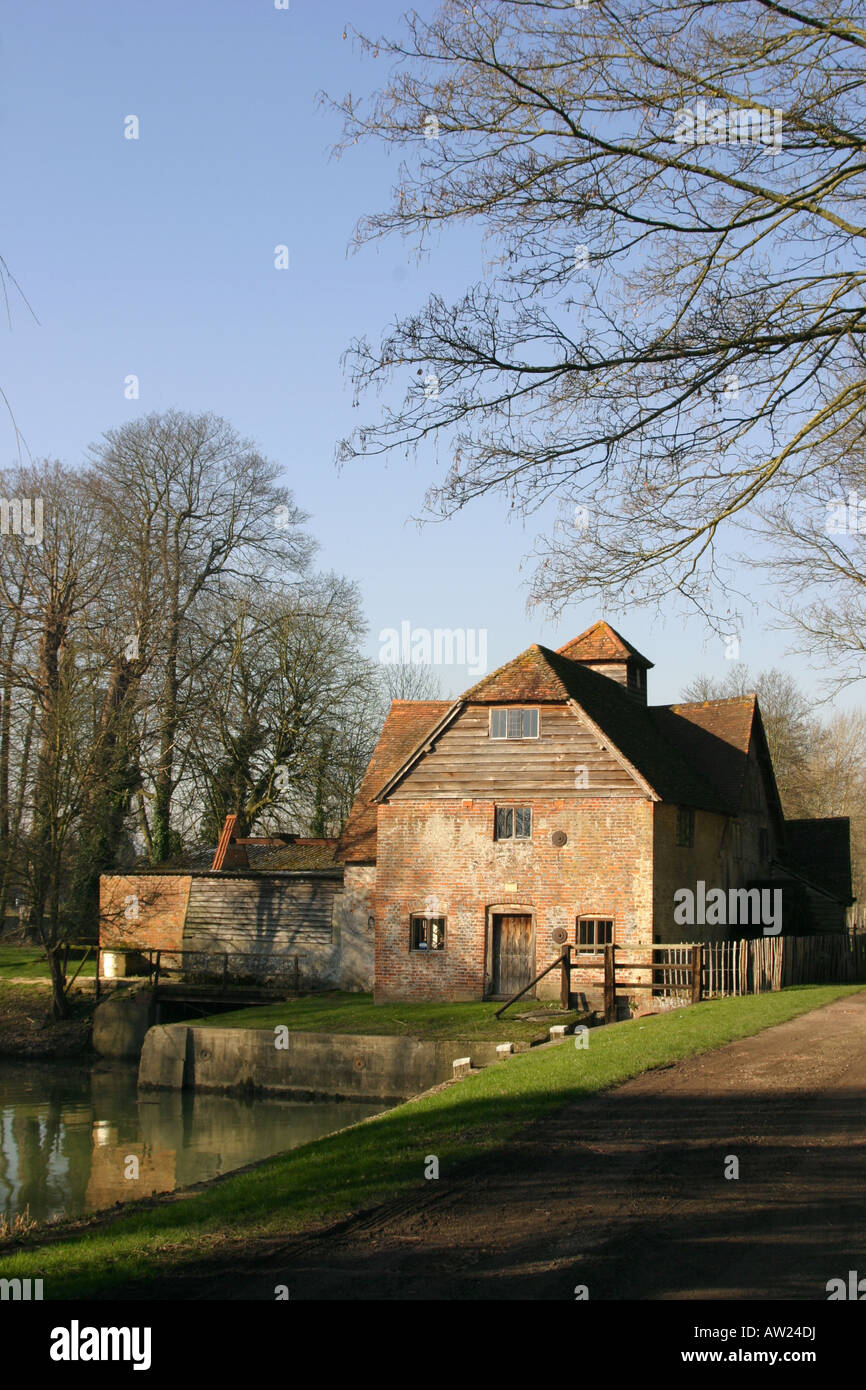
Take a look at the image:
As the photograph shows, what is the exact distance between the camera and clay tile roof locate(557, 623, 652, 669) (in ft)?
120

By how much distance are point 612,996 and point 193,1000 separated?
1286 centimetres

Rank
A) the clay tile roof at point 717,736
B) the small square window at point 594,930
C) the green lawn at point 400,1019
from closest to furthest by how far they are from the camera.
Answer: the green lawn at point 400,1019, the small square window at point 594,930, the clay tile roof at point 717,736

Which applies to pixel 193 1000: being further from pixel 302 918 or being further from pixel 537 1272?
pixel 537 1272

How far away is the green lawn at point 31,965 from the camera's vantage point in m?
36.2

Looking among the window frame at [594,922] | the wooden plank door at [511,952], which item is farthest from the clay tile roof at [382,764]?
the window frame at [594,922]

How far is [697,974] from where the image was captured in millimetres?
24297

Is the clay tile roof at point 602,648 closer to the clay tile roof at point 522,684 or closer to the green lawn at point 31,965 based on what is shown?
the clay tile roof at point 522,684

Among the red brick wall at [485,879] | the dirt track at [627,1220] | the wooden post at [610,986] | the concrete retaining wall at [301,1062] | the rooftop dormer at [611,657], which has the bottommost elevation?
the concrete retaining wall at [301,1062]

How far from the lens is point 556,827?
2900 cm

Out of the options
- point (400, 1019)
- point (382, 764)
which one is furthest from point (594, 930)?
point (382, 764)

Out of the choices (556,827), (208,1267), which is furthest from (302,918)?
(208,1267)

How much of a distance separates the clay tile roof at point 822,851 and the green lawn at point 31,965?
22.8 meters

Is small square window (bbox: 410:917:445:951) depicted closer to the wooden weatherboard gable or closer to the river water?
the wooden weatherboard gable

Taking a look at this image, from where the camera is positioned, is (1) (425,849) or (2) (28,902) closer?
(1) (425,849)
